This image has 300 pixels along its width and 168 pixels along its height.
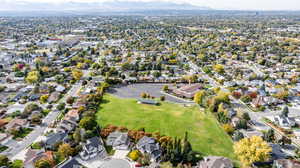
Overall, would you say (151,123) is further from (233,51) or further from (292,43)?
(292,43)

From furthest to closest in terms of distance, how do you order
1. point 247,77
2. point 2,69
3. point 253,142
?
point 2,69 → point 247,77 → point 253,142

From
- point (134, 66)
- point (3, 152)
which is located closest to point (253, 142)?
point (3, 152)

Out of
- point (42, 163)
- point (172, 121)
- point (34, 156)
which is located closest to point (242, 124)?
point (172, 121)

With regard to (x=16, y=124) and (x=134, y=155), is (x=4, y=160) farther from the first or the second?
(x=134, y=155)

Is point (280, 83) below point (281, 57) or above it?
below

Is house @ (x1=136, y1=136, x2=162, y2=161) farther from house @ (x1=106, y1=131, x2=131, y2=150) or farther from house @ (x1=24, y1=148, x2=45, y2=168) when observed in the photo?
house @ (x1=24, y1=148, x2=45, y2=168)

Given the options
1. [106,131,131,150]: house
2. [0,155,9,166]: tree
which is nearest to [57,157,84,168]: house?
[106,131,131,150]: house

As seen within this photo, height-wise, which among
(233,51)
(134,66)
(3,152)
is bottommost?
(3,152)
